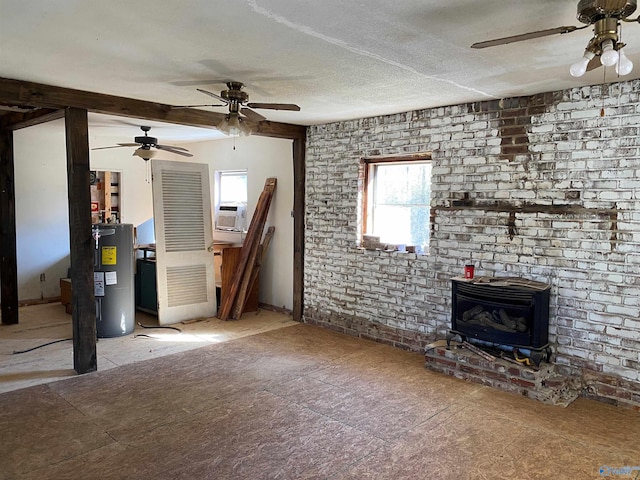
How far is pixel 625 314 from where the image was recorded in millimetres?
3609

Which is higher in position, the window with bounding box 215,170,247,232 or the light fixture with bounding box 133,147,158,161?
the light fixture with bounding box 133,147,158,161

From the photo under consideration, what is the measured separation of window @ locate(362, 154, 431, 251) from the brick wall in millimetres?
150

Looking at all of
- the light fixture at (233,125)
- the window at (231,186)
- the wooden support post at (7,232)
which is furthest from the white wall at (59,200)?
the light fixture at (233,125)

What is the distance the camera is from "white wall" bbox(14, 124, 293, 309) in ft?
21.1

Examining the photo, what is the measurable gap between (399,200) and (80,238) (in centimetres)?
309

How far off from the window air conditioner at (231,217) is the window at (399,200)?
2.31m

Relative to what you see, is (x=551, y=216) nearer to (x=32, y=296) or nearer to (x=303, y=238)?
(x=303, y=238)

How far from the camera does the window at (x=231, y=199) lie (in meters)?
7.11

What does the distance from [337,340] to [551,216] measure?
8.26ft

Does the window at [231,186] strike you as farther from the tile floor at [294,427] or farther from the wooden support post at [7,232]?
the tile floor at [294,427]

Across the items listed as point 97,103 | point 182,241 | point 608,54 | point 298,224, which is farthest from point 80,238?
point 608,54

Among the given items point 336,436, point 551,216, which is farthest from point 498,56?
point 336,436

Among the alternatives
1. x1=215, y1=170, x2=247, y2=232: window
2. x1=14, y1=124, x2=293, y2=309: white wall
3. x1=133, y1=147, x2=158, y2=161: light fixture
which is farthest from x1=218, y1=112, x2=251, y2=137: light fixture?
x1=215, y1=170, x2=247, y2=232: window

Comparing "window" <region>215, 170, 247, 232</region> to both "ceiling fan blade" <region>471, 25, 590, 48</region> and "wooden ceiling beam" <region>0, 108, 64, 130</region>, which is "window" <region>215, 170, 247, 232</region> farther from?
"ceiling fan blade" <region>471, 25, 590, 48</region>
